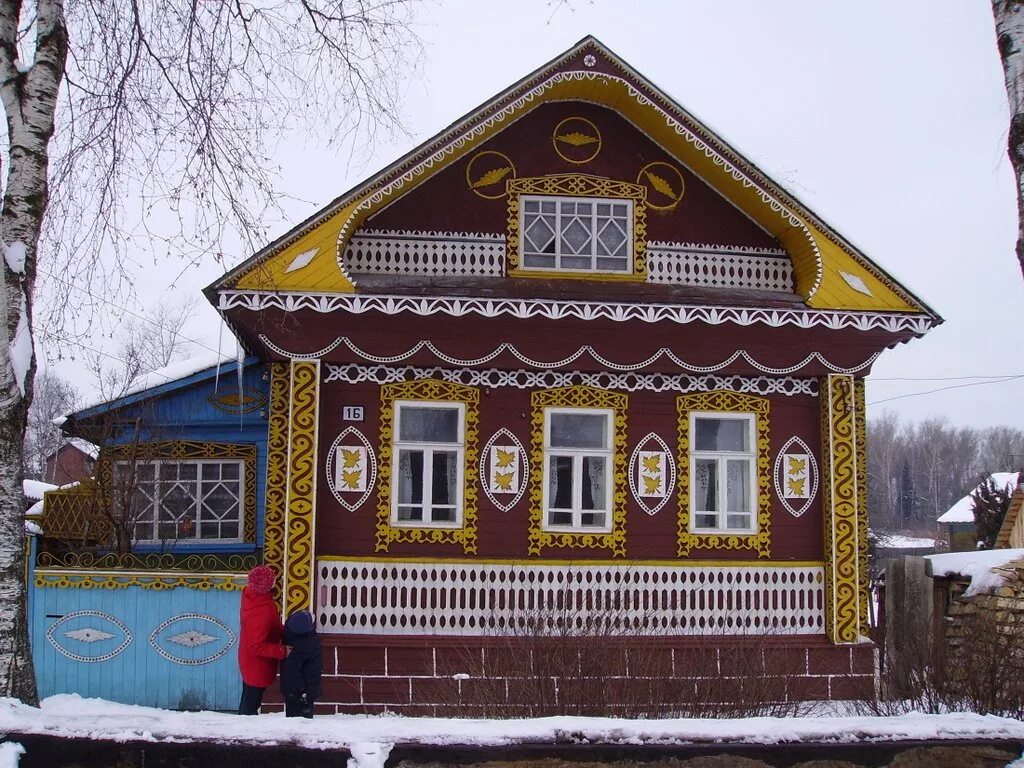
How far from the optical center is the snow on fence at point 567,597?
32.8 feet

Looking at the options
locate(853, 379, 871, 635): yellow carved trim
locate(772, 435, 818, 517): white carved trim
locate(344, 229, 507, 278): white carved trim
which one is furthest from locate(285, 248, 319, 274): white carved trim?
locate(853, 379, 871, 635): yellow carved trim

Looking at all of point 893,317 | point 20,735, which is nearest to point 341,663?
point 20,735

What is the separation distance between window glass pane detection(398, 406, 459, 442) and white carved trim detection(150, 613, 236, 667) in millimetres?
2556

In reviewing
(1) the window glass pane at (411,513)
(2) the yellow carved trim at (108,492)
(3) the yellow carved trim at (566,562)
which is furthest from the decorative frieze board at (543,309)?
(2) the yellow carved trim at (108,492)

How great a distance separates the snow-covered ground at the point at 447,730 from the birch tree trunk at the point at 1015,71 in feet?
9.46

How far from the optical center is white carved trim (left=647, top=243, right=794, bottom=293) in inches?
428

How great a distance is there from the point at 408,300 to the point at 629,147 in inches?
128

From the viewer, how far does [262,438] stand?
13.0 m

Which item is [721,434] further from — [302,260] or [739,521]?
[302,260]

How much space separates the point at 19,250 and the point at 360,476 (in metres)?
4.65

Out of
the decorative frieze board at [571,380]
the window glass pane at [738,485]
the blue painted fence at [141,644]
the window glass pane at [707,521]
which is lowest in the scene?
the blue painted fence at [141,644]

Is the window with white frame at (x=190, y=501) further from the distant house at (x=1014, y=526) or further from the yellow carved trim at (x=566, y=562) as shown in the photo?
the distant house at (x=1014, y=526)

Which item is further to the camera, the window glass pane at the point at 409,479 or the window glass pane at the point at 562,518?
the window glass pane at the point at 562,518

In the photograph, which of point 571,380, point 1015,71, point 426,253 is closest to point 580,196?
point 426,253
